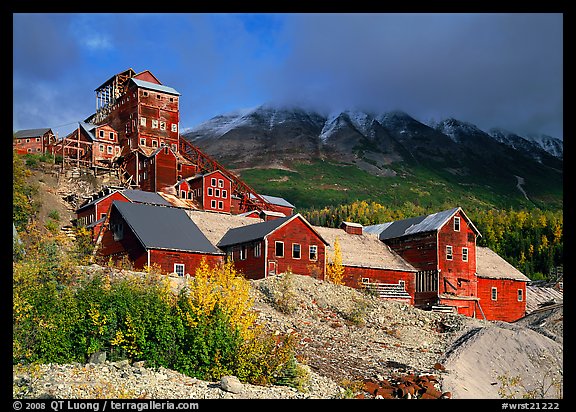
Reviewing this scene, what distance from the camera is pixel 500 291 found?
5862cm

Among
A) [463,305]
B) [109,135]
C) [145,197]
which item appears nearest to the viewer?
[463,305]

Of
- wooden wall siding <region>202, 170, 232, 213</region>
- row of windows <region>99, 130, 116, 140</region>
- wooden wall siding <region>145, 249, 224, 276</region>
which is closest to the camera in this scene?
wooden wall siding <region>145, 249, 224, 276</region>

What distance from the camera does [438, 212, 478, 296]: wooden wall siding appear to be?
178 feet

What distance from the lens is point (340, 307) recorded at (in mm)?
37688

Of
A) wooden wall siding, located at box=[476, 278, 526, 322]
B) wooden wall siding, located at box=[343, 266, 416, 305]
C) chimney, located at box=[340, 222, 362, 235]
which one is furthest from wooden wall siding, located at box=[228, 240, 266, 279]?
wooden wall siding, located at box=[476, 278, 526, 322]

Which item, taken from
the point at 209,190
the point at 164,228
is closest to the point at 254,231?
the point at 164,228

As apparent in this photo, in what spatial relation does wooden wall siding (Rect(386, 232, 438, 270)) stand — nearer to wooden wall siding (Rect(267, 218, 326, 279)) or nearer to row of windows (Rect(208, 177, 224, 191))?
wooden wall siding (Rect(267, 218, 326, 279))

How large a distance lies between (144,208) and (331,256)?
45.6 feet

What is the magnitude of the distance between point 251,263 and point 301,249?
3888mm

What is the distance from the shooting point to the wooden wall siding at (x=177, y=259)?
143ft

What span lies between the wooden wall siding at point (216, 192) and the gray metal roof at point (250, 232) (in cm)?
2538

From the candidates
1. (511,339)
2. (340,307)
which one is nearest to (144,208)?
(340,307)

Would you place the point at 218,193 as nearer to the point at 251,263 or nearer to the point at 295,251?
the point at 295,251

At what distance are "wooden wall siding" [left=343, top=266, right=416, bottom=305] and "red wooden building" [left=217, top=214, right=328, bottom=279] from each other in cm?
308
